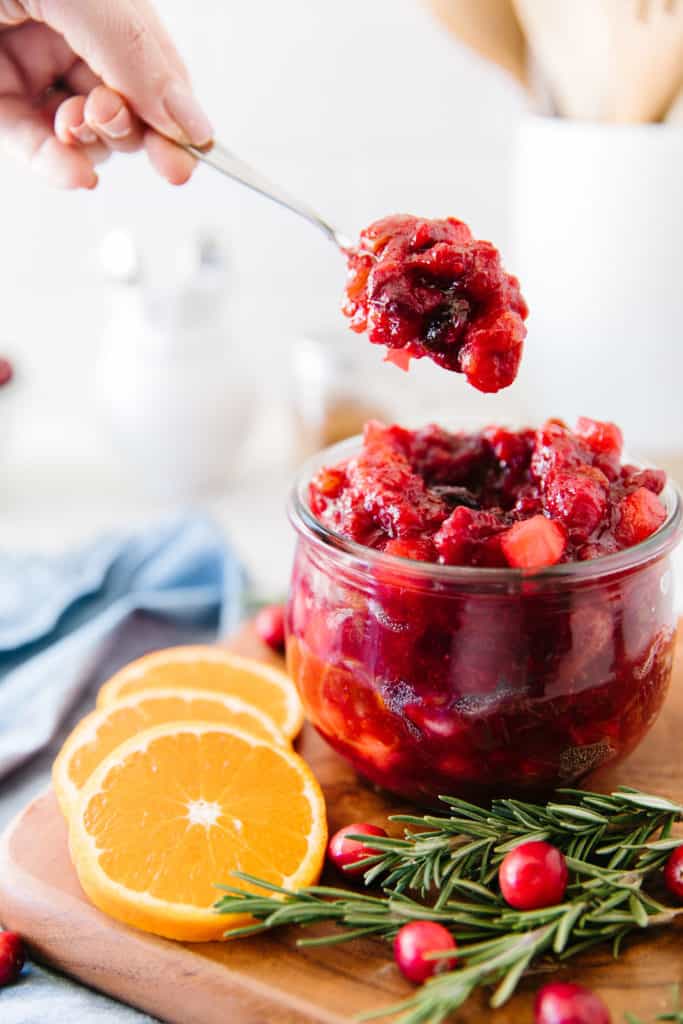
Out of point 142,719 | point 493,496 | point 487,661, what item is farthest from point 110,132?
point 487,661

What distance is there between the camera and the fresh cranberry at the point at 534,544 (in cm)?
168

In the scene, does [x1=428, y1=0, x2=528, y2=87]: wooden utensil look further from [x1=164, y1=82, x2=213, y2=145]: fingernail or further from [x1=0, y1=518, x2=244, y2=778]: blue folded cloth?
[x1=0, y1=518, x2=244, y2=778]: blue folded cloth

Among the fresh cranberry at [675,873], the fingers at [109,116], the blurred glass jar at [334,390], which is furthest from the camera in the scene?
the blurred glass jar at [334,390]

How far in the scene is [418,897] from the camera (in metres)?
1.73

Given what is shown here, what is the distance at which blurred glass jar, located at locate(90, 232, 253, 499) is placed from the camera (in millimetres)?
3471

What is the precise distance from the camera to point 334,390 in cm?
365

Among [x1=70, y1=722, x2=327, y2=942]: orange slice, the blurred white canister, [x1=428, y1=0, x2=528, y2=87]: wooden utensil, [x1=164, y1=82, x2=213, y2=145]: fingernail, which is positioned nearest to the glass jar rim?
[x1=70, y1=722, x2=327, y2=942]: orange slice

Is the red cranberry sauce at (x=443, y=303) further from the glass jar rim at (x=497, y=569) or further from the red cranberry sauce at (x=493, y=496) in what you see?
the glass jar rim at (x=497, y=569)

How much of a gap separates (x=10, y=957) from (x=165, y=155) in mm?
1531

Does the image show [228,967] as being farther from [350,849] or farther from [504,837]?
[504,837]

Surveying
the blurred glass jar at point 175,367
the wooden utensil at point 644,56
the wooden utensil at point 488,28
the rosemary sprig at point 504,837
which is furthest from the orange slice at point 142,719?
the wooden utensil at point 488,28

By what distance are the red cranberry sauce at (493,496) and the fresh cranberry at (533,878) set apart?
1.43ft

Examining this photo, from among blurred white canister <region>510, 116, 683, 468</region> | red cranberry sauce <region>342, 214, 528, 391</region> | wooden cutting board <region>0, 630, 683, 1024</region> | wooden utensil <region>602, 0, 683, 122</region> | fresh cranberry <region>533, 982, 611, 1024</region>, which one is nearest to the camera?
fresh cranberry <region>533, 982, 611, 1024</region>

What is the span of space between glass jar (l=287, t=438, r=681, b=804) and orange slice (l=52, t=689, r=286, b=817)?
304 mm
